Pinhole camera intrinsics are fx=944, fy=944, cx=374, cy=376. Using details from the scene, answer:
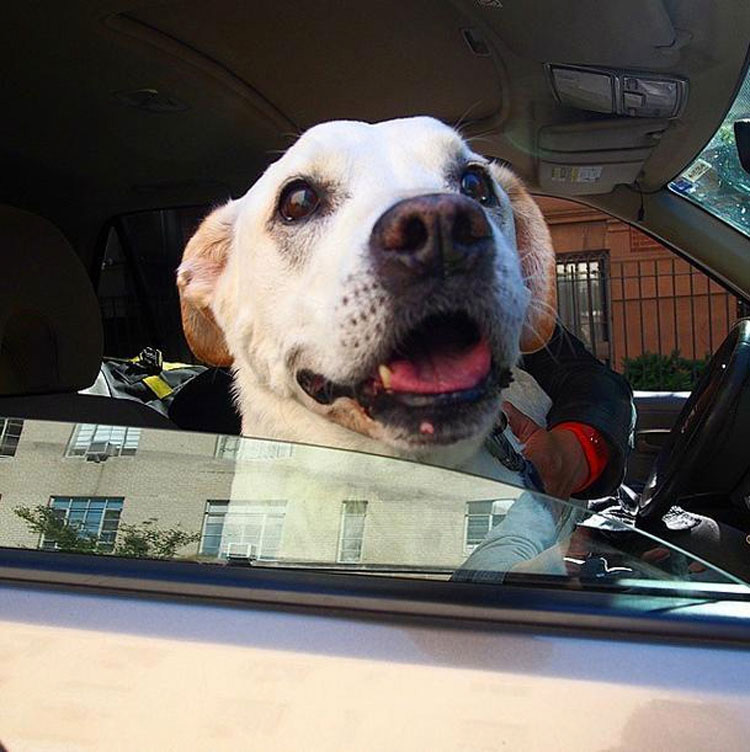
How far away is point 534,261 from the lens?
4.38ft

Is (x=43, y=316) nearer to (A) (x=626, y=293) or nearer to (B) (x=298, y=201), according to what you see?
(B) (x=298, y=201)

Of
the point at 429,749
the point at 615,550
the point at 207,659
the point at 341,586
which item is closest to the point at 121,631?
the point at 207,659

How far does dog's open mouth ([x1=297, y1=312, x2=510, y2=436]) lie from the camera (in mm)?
1155

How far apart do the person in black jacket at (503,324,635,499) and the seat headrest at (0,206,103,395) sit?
2.50ft

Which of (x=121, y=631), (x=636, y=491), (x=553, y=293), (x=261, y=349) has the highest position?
(x=553, y=293)

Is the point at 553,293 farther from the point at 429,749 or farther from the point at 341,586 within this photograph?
the point at 429,749

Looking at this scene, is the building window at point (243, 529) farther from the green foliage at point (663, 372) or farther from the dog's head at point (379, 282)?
the green foliage at point (663, 372)

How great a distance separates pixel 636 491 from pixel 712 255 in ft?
2.70

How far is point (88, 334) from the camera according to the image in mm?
1658

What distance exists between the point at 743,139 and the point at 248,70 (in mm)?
1002

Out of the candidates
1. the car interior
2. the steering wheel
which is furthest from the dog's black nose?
the steering wheel

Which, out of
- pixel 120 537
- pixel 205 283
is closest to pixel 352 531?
pixel 120 537

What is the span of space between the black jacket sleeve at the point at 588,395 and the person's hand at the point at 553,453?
30 mm

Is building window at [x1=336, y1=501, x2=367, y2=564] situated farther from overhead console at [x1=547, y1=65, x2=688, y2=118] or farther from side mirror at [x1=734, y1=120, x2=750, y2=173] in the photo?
side mirror at [x1=734, y1=120, x2=750, y2=173]
